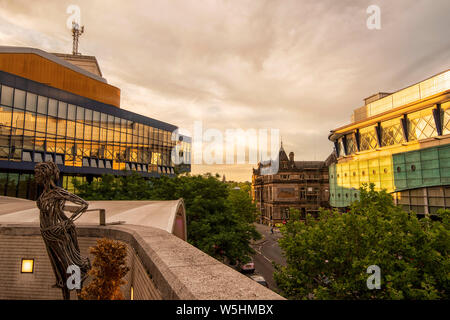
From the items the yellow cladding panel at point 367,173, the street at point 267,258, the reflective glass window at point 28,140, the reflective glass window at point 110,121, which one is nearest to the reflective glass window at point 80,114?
the reflective glass window at point 110,121

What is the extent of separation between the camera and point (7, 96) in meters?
30.7

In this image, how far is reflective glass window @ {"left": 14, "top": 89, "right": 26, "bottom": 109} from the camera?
103 ft

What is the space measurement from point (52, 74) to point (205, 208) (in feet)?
107

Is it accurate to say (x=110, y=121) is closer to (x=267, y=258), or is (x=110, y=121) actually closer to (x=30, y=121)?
(x=30, y=121)

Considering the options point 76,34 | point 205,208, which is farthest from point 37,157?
point 76,34

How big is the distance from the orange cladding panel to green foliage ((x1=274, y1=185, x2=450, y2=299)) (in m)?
41.0

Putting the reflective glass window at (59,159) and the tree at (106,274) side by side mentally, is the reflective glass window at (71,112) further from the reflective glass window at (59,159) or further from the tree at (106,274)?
the tree at (106,274)

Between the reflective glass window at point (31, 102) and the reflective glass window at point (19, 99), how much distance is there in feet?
1.88

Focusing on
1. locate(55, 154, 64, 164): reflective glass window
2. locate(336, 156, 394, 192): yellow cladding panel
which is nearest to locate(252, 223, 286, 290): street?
locate(336, 156, 394, 192): yellow cladding panel

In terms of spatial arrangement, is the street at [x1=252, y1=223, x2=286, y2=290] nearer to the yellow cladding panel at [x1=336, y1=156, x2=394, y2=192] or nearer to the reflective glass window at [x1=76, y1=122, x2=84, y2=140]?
the yellow cladding panel at [x1=336, y1=156, x2=394, y2=192]
